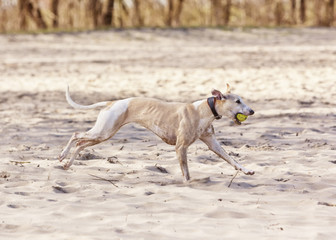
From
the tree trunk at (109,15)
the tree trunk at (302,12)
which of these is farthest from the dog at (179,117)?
the tree trunk at (302,12)

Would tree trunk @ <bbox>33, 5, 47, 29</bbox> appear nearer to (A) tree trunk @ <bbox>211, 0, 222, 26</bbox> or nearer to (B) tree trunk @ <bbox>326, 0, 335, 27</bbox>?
(A) tree trunk @ <bbox>211, 0, 222, 26</bbox>

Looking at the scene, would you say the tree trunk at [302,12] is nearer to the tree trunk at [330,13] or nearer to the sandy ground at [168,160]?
the tree trunk at [330,13]

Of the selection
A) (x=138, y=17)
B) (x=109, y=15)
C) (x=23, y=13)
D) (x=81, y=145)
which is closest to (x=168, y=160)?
(x=81, y=145)

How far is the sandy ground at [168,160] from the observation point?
15.8ft

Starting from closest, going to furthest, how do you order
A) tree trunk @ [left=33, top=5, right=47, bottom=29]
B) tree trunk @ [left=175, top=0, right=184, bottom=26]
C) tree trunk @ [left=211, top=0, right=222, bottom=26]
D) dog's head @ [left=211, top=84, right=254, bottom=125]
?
dog's head @ [left=211, top=84, right=254, bottom=125], tree trunk @ [left=175, top=0, right=184, bottom=26], tree trunk @ [left=211, top=0, right=222, bottom=26], tree trunk @ [left=33, top=5, right=47, bottom=29]

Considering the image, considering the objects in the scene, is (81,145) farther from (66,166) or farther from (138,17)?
(138,17)

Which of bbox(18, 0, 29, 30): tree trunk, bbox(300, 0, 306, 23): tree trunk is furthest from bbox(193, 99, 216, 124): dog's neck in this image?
bbox(300, 0, 306, 23): tree trunk

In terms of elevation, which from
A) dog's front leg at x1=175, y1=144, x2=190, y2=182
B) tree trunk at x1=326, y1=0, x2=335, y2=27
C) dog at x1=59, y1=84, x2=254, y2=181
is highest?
dog at x1=59, y1=84, x2=254, y2=181

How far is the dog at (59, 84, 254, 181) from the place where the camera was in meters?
5.80

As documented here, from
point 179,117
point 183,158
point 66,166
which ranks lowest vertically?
point 66,166

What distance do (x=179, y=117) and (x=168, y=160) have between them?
101 centimetres

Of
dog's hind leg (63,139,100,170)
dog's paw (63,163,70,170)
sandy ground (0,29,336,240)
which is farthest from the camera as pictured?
dog's paw (63,163,70,170)

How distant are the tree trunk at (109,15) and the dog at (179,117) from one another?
1705 cm

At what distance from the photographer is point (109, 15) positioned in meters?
22.9
